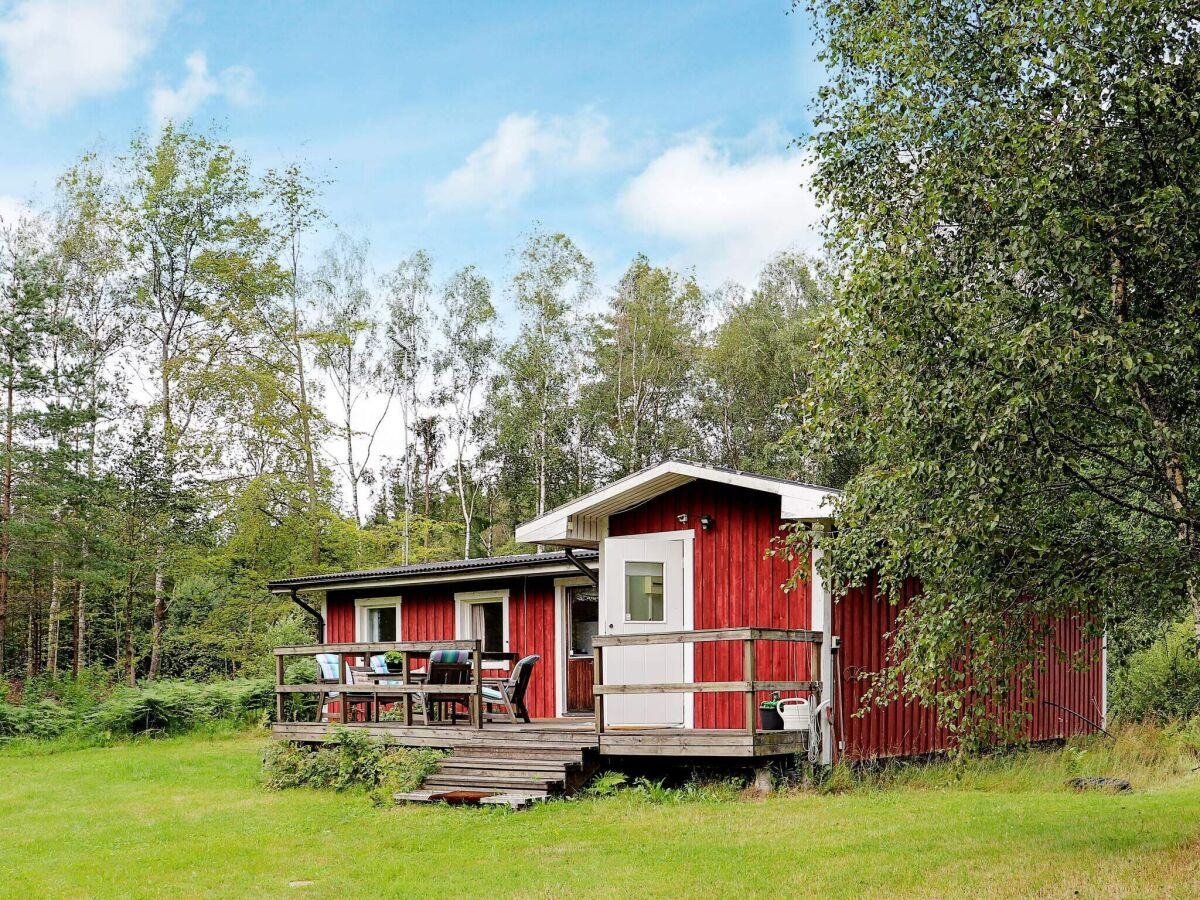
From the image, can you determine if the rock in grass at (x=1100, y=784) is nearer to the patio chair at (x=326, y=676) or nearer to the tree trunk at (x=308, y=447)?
the patio chair at (x=326, y=676)

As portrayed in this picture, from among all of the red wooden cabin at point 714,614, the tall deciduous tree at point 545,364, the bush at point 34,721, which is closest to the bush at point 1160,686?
the red wooden cabin at point 714,614

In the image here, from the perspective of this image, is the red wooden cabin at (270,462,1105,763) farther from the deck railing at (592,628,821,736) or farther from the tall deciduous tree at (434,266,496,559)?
the tall deciduous tree at (434,266,496,559)

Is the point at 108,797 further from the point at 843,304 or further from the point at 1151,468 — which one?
the point at 1151,468

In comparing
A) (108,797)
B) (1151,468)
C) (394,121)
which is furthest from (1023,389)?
(394,121)

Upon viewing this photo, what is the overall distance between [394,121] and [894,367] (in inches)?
619

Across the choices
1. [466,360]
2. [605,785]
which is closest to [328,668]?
[605,785]

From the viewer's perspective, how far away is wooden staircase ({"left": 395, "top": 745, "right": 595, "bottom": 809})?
33.0ft

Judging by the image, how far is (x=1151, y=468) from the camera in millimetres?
6629

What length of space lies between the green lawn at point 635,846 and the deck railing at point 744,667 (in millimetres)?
929

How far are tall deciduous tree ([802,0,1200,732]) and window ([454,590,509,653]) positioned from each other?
8.86m

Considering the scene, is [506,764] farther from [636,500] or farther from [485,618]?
[485,618]

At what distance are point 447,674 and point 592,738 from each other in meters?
2.31

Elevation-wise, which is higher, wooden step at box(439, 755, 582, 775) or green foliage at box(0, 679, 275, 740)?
wooden step at box(439, 755, 582, 775)

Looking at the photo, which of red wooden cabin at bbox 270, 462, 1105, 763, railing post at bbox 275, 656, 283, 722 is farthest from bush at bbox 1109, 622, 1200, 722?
railing post at bbox 275, 656, 283, 722
